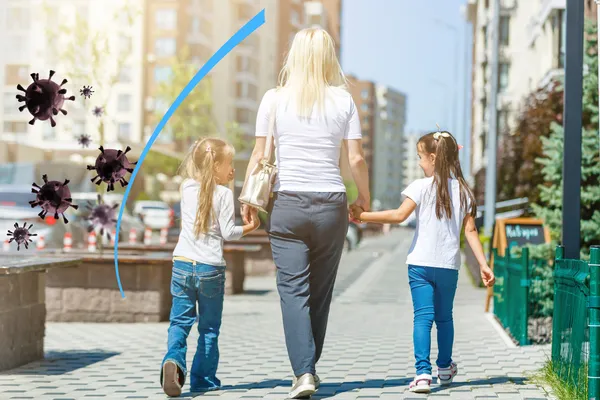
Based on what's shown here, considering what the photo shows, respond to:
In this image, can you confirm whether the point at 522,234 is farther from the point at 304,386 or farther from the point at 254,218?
the point at 304,386

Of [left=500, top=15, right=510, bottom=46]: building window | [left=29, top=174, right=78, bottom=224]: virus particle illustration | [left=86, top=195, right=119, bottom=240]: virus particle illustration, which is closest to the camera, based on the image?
[left=29, top=174, right=78, bottom=224]: virus particle illustration

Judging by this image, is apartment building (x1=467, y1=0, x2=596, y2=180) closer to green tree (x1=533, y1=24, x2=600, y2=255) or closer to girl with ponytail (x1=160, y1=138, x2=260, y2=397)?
green tree (x1=533, y1=24, x2=600, y2=255)

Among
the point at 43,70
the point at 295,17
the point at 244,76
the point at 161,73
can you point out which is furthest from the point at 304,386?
the point at 295,17

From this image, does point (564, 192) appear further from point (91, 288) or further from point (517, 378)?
point (91, 288)

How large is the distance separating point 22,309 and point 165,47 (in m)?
82.9

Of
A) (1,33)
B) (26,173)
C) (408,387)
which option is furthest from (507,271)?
(1,33)

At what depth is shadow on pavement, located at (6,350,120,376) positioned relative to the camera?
8438 mm

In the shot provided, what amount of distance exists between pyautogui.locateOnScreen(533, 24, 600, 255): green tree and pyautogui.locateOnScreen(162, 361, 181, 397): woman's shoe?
6665 millimetres

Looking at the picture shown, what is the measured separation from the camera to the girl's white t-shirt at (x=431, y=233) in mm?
6926

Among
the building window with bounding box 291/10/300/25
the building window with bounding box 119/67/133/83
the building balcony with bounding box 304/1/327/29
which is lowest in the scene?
the building window with bounding box 119/67/133/83

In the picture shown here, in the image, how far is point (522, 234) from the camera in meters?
16.9

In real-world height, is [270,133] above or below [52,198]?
above

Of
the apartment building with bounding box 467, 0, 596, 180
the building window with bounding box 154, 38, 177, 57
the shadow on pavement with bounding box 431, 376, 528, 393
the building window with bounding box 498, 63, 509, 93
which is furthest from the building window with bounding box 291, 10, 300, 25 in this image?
the shadow on pavement with bounding box 431, 376, 528, 393

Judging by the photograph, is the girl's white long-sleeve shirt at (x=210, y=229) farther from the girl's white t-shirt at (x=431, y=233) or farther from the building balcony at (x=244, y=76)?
the building balcony at (x=244, y=76)
